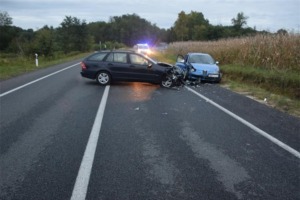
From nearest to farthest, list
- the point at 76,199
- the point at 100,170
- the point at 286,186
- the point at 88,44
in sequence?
the point at 76,199, the point at 286,186, the point at 100,170, the point at 88,44

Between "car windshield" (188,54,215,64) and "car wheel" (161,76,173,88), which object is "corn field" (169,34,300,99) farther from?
"car wheel" (161,76,173,88)

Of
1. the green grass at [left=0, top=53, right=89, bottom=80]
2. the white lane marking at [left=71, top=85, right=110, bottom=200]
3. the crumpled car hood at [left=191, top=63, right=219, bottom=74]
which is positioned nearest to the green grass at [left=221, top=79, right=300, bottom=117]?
the crumpled car hood at [left=191, top=63, right=219, bottom=74]

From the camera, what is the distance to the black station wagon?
17.3 m

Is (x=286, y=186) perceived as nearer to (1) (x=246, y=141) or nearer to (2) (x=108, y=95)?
(1) (x=246, y=141)

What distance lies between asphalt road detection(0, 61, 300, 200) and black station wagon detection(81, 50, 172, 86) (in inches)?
198

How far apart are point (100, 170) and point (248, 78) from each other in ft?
51.6

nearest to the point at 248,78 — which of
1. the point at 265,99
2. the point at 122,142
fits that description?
the point at 265,99

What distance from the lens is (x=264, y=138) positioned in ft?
25.6

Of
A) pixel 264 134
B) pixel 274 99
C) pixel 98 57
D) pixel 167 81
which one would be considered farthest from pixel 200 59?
pixel 264 134

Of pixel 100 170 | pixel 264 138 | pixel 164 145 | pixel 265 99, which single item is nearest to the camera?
pixel 100 170

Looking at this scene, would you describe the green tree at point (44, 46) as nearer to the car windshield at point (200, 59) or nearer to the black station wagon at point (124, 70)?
the car windshield at point (200, 59)

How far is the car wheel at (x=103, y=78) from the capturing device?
17.5m

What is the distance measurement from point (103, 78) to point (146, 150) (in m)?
11.0

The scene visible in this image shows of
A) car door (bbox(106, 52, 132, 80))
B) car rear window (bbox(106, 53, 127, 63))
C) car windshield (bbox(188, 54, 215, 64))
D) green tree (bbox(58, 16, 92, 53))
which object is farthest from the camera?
green tree (bbox(58, 16, 92, 53))
